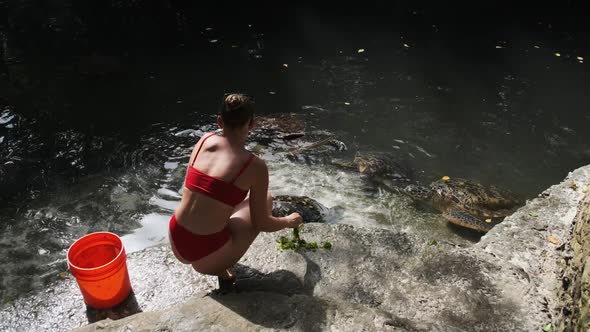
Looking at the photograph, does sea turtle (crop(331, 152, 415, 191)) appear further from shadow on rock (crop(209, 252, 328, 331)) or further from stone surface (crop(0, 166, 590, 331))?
shadow on rock (crop(209, 252, 328, 331))

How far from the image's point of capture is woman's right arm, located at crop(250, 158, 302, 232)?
308 centimetres

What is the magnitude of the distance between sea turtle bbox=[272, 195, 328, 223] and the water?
291mm

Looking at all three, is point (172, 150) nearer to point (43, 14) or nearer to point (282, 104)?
point (282, 104)

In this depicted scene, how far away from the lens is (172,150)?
6.93 metres

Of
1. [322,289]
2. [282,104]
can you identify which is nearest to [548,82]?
[282,104]

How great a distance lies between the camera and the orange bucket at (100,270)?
3.37m

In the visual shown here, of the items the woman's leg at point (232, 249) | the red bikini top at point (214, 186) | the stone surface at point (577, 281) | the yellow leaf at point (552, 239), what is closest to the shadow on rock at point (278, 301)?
the woman's leg at point (232, 249)

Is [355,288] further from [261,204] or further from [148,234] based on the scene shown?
[148,234]

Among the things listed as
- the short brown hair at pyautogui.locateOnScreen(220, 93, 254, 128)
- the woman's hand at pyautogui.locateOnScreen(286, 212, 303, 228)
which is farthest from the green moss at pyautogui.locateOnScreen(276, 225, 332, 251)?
the short brown hair at pyautogui.locateOnScreen(220, 93, 254, 128)

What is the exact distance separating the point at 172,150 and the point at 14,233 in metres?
2.45

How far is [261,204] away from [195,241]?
0.52 metres

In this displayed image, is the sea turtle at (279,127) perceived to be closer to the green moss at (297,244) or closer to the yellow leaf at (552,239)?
the green moss at (297,244)

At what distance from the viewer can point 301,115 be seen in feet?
26.7

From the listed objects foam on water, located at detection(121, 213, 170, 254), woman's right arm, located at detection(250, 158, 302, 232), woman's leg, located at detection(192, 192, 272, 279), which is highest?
woman's right arm, located at detection(250, 158, 302, 232)
